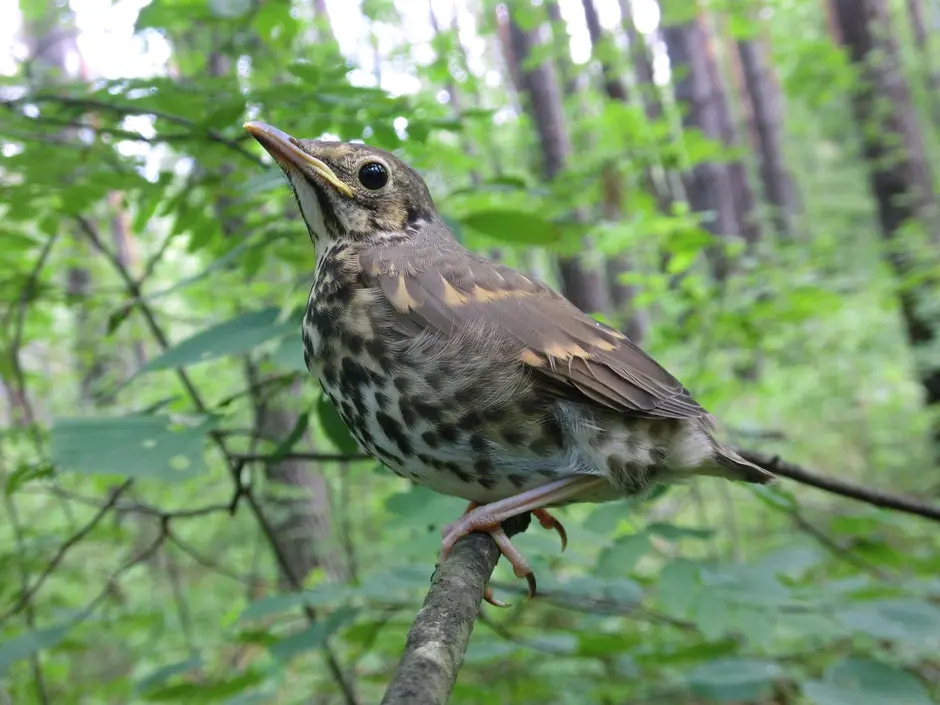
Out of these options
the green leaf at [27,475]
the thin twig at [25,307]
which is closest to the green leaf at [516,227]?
the green leaf at [27,475]

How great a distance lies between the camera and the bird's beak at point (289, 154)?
6.28 ft

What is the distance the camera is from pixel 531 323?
185 cm

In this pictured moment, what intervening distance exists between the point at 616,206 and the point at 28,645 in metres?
4.32

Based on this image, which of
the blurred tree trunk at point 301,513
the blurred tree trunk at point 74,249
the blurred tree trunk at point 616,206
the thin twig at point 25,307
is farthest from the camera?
the blurred tree trunk at point 301,513

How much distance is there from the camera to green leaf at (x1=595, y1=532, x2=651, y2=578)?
2.15 metres

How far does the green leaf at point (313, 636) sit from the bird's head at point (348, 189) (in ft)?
3.88

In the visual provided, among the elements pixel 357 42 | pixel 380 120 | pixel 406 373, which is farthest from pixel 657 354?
pixel 357 42

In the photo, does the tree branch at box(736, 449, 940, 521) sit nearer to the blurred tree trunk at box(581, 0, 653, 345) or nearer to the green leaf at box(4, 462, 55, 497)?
the green leaf at box(4, 462, 55, 497)

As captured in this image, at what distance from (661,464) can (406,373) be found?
697 mm

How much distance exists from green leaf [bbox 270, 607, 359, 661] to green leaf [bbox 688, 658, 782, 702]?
1.52m

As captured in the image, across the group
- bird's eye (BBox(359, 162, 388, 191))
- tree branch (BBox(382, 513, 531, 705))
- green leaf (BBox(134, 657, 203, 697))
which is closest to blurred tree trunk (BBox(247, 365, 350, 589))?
green leaf (BBox(134, 657, 203, 697))

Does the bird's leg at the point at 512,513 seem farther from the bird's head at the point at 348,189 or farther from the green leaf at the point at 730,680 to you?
the green leaf at the point at 730,680

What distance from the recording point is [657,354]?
15.0 feet

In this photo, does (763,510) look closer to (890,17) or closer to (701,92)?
(890,17)
